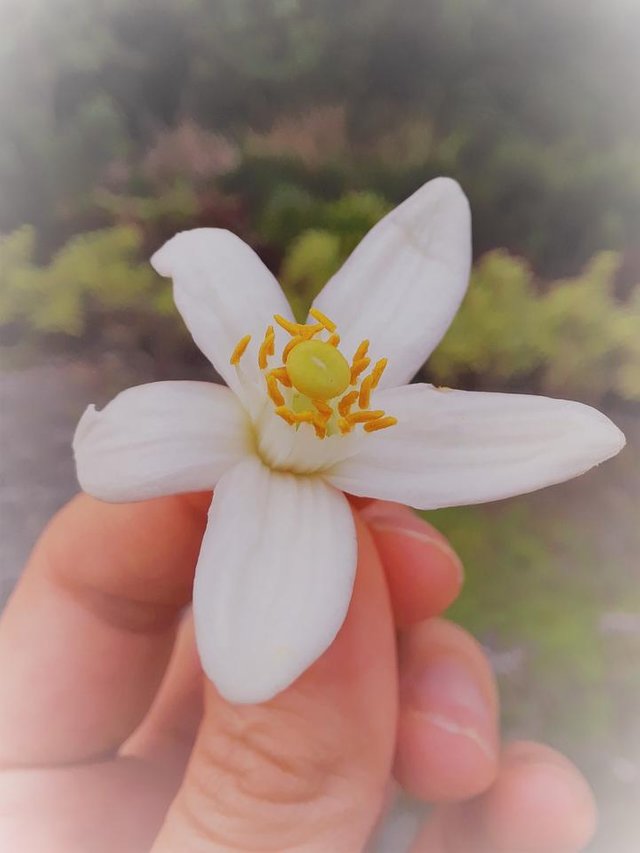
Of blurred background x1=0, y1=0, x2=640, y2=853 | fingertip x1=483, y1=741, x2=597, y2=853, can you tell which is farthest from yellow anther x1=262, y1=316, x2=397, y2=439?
fingertip x1=483, y1=741, x2=597, y2=853

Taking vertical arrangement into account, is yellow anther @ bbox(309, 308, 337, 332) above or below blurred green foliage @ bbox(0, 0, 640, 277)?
below

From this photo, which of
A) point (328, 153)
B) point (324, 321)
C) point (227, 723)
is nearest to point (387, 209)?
point (328, 153)

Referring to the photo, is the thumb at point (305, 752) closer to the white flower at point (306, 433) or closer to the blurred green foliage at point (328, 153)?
the white flower at point (306, 433)

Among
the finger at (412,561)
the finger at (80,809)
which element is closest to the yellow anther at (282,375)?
the finger at (412,561)

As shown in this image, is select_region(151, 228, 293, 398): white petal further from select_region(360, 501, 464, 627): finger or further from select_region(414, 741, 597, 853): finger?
select_region(414, 741, 597, 853): finger

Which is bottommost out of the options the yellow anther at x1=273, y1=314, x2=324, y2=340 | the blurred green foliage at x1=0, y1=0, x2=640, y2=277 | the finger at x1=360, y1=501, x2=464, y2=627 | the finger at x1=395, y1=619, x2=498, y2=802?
the finger at x1=395, y1=619, x2=498, y2=802
